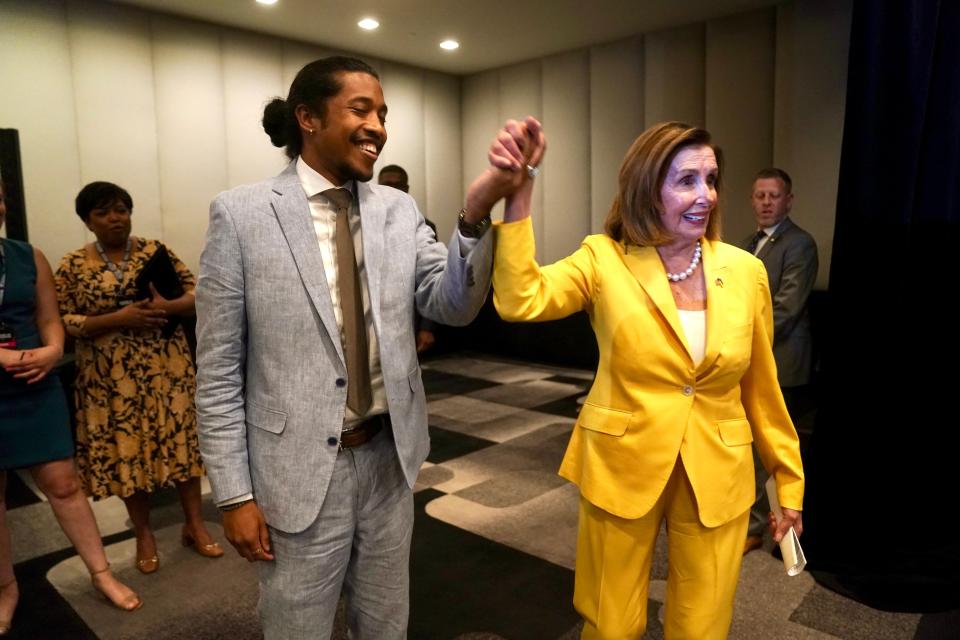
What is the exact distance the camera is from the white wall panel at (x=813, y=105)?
4879 mm

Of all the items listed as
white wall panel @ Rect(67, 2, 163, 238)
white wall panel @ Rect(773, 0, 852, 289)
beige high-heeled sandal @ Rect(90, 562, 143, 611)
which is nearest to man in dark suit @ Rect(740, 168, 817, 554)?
white wall panel @ Rect(773, 0, 852, 289)

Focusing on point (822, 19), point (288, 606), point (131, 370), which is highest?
point (822, 19)

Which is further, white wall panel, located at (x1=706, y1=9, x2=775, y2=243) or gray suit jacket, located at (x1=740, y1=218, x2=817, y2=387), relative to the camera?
white wall panel, located at (x1=706, y1=9, x2=775, y2=243)

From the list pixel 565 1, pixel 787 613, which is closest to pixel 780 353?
pixel 787 613

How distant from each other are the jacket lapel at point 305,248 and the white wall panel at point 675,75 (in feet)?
16.0

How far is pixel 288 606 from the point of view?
1.39 m

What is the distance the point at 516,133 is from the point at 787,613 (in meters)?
2.15

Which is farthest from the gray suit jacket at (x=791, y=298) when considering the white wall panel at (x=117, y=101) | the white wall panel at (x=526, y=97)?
the white wall panel at (x=117, y=101)

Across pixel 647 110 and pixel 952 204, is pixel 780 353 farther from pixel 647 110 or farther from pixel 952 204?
pixel 647 110

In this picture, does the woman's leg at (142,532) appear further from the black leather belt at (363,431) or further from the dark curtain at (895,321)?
the dark curtain at (895,321)

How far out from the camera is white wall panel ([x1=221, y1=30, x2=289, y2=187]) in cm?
569

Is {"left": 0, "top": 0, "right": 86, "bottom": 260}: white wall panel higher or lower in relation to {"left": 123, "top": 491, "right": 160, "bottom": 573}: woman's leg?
higher

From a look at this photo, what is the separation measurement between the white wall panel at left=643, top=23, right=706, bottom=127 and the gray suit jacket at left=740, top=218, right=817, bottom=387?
290cm

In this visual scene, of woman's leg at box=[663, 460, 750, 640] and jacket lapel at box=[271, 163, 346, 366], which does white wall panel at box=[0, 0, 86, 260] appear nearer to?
jacket lapel at box=[271, 163, 346, 366]
